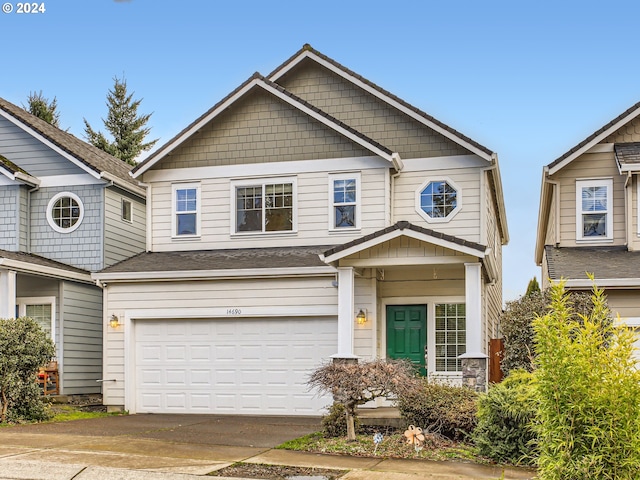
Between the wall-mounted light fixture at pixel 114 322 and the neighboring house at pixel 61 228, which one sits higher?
the neighboring house at pixel 61 228

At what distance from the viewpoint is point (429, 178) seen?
17.4 metres

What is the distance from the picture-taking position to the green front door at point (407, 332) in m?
16.4

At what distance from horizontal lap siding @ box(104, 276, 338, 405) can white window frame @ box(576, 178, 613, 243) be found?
5592 mm

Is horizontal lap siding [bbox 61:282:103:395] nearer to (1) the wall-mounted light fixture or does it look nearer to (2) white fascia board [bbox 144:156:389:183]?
(1) the wall-mounted light fixture

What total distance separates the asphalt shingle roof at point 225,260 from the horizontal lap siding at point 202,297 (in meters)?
0.36

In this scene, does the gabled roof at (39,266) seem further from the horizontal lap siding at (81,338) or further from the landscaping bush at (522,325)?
the landscaping bush at (522,325)

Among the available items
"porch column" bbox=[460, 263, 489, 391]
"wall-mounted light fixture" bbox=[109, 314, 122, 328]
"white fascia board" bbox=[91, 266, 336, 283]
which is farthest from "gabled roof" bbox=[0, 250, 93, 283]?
"porch column" bbox=[460, 263, 489, 391]

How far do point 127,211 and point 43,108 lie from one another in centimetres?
1986

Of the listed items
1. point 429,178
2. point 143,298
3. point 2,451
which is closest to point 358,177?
point 429,178

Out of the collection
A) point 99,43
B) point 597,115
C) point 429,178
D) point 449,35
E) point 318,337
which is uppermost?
point 99,43

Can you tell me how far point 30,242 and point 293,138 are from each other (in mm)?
7044

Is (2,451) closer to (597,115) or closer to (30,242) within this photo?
(30,242)

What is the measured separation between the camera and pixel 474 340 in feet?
45.4

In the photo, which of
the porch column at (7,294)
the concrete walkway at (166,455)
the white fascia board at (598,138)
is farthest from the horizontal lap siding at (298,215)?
the concrete walkway at (166,455)
